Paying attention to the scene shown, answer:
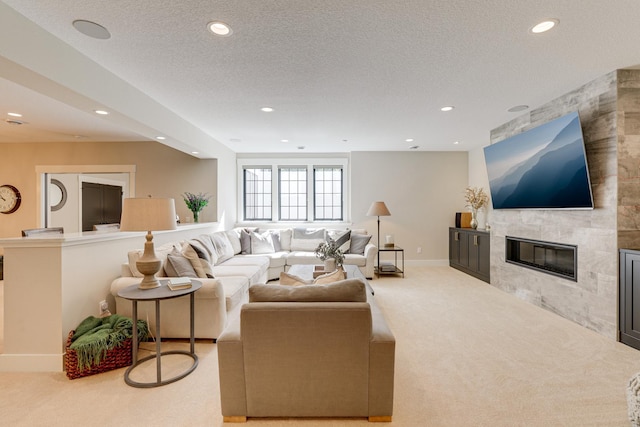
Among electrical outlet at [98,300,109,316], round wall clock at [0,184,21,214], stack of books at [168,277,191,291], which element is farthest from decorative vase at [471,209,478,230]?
round wall clock at [0,184,21,214]

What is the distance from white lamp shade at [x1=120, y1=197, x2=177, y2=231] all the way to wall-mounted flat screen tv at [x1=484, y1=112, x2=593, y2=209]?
397 centimetres

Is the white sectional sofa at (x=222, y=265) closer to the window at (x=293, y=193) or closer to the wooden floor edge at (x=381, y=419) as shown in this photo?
the window at (x=293, y=193)

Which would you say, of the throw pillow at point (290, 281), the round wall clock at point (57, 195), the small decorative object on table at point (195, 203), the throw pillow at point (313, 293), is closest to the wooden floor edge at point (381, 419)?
the throw pillow at point (313, 293)

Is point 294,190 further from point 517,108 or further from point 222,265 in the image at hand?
point 517,108

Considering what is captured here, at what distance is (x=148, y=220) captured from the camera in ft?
7.55

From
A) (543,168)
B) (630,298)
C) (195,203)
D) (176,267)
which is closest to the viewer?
(630,298)

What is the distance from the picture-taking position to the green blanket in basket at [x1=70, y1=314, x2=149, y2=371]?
7.52 ft

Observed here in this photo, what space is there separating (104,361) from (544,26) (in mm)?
4103

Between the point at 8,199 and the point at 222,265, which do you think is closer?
the point at 222,265

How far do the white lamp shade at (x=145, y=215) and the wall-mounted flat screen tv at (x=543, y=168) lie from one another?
3.97m

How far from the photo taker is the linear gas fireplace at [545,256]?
3473 millimetres

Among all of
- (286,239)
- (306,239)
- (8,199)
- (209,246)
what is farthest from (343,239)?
(8,199)

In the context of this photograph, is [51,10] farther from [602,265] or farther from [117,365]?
[602,265]

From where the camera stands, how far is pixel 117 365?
2424 millimetres
